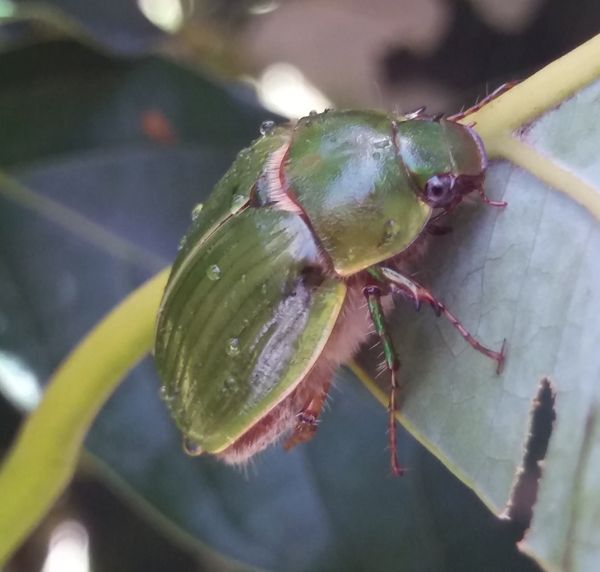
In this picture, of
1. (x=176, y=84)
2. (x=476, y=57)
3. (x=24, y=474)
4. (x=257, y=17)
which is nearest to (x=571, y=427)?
(x=24, y=474)

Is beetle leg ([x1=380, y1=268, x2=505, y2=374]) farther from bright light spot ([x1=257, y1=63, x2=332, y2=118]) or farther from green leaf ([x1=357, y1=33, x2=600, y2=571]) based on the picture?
bright light spot ([x1=257, y1=63, x2=332, y2=118])

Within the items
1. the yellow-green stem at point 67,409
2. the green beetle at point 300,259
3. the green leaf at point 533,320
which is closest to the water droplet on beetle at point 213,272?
the green beetle at point 300,259

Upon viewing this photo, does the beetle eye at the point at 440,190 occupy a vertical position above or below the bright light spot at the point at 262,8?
below

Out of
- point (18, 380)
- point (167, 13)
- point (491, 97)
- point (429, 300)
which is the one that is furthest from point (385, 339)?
point (167, 13)

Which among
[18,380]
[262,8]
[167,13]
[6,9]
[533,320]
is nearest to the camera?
[533,320]

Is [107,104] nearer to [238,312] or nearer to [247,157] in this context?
[247,157]

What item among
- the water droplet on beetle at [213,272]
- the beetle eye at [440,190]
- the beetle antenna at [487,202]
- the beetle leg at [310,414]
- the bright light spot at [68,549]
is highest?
the beetle eye at [440,190]

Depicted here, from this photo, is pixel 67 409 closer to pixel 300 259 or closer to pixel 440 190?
pixel 300 259

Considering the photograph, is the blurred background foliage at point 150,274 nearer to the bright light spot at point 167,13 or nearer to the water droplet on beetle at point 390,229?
the bright light spot at point 167,13
